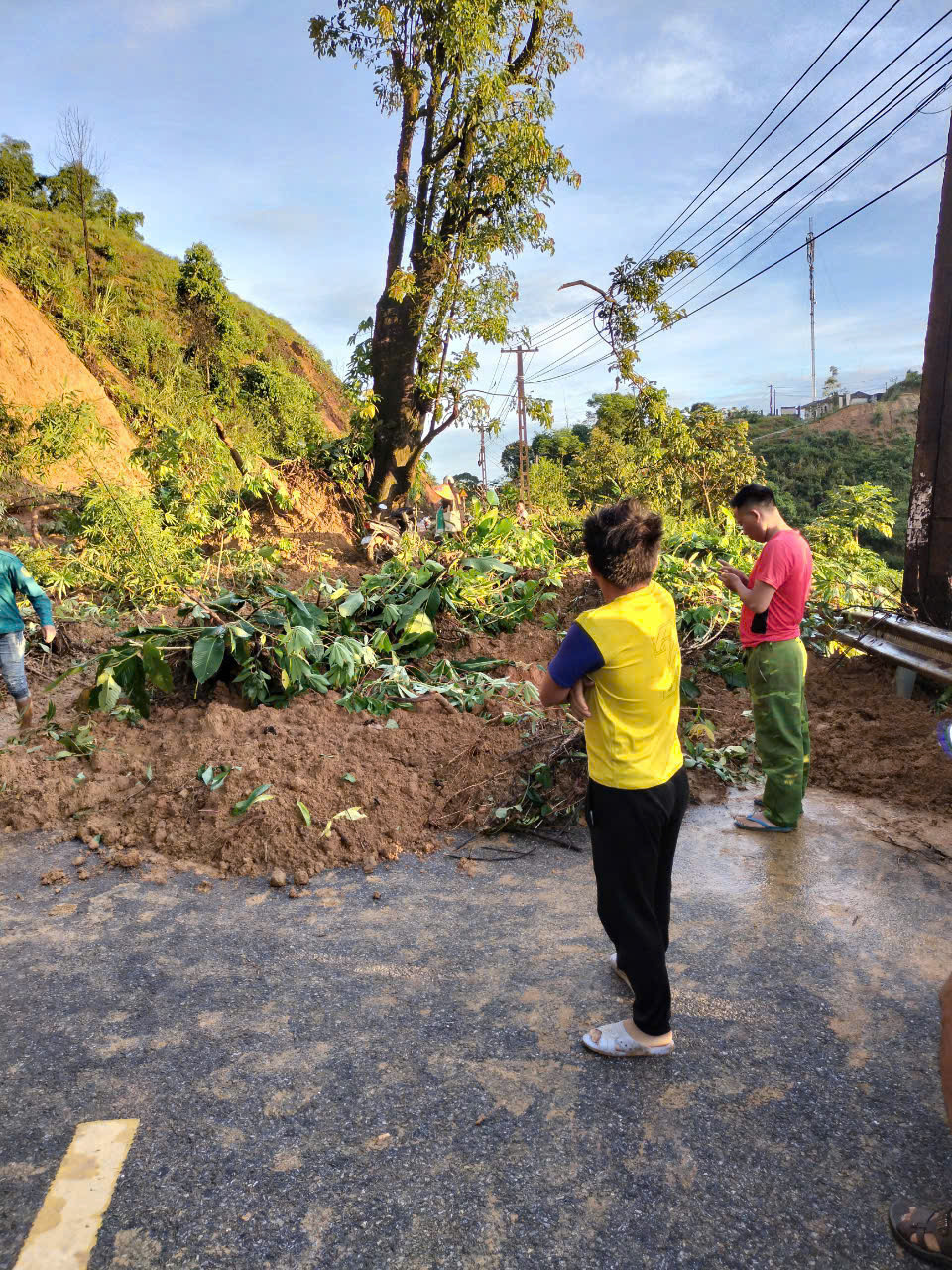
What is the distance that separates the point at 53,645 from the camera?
8.03m

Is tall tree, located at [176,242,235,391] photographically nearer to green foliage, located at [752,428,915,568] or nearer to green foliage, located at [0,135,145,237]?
green foliage, located at [0,135,145,237]

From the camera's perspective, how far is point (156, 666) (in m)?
5.35

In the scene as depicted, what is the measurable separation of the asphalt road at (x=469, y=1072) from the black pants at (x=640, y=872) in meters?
0.26

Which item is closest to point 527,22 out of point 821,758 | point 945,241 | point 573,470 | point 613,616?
point 945,241

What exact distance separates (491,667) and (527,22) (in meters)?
11.1

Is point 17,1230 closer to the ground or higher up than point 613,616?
closer to the ground

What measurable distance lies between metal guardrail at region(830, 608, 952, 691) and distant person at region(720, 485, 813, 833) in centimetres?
186

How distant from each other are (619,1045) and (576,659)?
1.27 m

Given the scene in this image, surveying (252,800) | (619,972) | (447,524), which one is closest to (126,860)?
(252,800)

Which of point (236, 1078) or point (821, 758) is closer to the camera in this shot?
point (236, 1078)

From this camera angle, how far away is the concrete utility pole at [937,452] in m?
5.85

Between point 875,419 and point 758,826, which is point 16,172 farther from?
point 875,419

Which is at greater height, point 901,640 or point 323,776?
point 901,640

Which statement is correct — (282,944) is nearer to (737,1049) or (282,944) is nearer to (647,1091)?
(647,1091)
